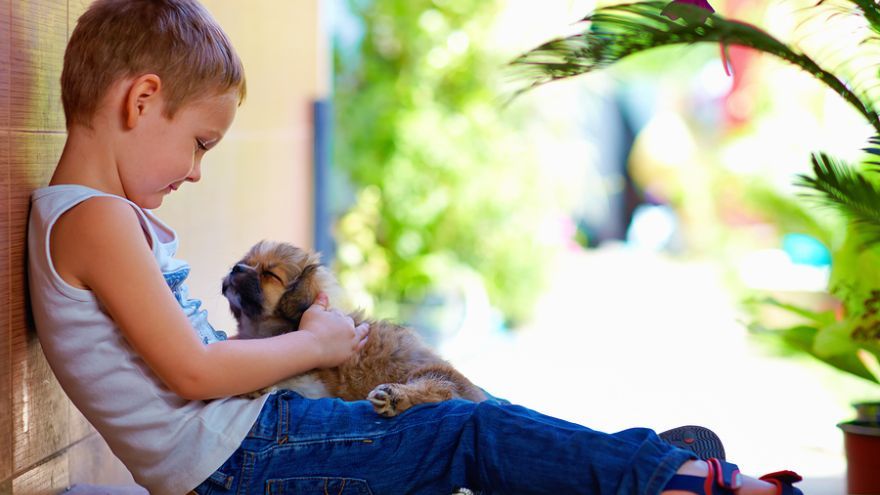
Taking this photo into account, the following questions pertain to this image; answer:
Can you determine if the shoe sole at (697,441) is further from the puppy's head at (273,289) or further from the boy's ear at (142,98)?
the boy's ear at (142,98)

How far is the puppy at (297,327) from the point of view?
90.6 inches

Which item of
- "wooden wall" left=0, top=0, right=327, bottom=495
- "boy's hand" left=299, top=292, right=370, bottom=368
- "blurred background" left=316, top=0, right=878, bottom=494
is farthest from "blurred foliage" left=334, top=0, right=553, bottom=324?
"boy's hand" left=299, top=292, right=370, bottom=368

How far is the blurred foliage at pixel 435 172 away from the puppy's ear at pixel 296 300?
5480 mm

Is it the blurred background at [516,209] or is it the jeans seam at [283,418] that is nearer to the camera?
the jeans seam at [283,418]

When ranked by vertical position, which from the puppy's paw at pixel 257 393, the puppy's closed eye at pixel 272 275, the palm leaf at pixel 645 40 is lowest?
the puppy's paw at pixel 257 393

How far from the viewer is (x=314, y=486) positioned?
193 centimetres

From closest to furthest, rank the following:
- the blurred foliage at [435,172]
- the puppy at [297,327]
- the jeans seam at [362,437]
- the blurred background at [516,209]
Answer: the jeans seam at [362,437] → the puppy at [297,327] → the blurred background at [516,209] → the blurred foliage at [435,172]

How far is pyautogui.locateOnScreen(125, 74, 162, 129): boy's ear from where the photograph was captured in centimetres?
197

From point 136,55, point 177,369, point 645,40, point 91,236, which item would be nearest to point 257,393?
point 177,369

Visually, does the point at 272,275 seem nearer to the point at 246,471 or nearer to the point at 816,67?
the point at 246,471

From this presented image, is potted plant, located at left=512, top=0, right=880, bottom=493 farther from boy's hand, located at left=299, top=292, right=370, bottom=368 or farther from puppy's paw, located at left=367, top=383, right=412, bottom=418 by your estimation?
puppy's paw, located at left=367, top=383, right=412, bottom=418

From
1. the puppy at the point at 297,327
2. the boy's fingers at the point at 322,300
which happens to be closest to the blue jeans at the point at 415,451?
the puppy at the point at 297,327

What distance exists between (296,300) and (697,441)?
42.8 inches

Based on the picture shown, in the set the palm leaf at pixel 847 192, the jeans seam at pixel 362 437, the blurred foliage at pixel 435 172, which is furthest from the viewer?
the blurred foliage at pixel 435 172
